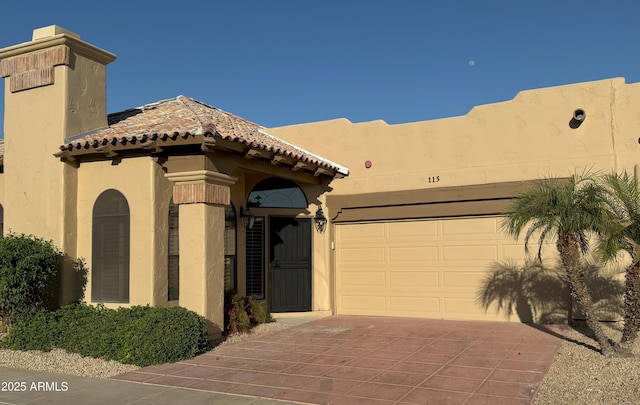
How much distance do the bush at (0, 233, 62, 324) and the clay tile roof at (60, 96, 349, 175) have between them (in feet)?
5.92

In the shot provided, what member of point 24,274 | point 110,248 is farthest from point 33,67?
point 24,274

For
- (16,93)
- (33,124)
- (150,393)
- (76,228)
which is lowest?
(150,393)

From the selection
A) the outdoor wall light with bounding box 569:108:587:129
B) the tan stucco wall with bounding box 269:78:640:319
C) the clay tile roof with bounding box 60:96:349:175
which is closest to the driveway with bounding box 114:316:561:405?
the tan stucco wall with bounding box 269:78:640:319

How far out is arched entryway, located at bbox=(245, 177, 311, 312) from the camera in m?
12.9

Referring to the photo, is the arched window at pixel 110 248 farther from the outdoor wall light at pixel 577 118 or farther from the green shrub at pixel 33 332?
the outdoor wall light at pixel 577 118

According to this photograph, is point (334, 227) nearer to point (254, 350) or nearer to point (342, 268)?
point (342, 268)

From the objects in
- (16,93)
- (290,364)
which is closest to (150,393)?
(290,364)

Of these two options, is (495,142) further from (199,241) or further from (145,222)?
(145,222)

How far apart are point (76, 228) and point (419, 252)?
7186mm

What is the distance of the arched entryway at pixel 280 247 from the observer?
12.9 m

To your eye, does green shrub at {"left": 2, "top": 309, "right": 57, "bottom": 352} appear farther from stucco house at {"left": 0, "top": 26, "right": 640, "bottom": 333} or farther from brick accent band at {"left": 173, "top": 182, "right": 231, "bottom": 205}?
brick accent band at {"left": 173, "top": 182, "right": 231, "bottom": 205}

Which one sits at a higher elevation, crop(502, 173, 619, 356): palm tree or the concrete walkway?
crop(502, 173, 619, 356): palm tree

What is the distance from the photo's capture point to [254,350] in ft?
30.6

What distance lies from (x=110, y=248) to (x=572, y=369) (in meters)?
7.56
